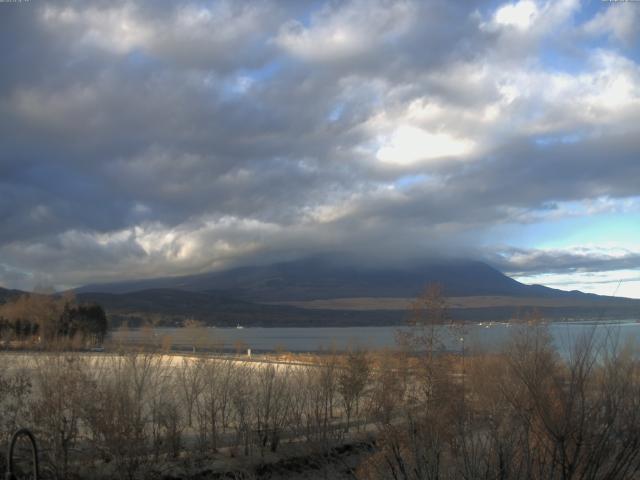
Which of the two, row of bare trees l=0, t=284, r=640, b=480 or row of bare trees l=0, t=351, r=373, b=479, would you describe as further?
row of bare trees l=0, t=351, r=373, b=479

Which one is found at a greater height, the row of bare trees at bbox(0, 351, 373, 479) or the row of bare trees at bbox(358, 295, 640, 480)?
the row of bare trees at bbox(358, 295, 640, 480)

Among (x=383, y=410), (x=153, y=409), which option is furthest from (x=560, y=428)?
(x=383, y=410)

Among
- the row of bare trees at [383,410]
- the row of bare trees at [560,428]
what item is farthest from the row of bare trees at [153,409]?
the row of bare trees at [560,428]

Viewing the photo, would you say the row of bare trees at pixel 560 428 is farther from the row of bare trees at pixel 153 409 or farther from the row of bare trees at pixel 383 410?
the row of bare trees at pixel 153 409

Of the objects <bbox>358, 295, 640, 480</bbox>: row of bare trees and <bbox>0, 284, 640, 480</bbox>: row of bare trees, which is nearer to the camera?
<bbox>358, 295, 640, 480</bbox>: row of bare trees

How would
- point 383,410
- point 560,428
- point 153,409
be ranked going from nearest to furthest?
point 560,428 < point 153,409 < point 383,410

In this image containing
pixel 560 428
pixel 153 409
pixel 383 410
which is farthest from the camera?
pixel 383 410

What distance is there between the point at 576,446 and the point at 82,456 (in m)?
14.1

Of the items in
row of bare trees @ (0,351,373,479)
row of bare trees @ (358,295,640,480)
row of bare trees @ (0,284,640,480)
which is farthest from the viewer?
row of bare trees @ (0,351,373,479)

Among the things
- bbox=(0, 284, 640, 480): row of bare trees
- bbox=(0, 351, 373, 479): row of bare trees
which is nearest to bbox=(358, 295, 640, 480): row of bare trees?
bbox=(0, 284, 640, 480): row of bare trees

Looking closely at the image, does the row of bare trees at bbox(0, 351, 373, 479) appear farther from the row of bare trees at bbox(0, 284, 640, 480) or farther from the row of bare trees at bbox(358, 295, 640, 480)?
the row of bare trees at bbox(358, 295, 640, 480)

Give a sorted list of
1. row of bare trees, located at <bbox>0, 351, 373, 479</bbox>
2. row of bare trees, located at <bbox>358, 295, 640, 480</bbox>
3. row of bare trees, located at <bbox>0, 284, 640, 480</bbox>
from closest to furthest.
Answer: row of bare trees, located at <bbox>358, 295, 640, 480</bbox>
row of bare trees, located at <bbox>0, 284, 640, 480</bbox>
row of bare trees, located at <bbox>0, 351, 373, 479</bbox>

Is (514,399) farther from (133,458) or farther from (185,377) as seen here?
(185,377)

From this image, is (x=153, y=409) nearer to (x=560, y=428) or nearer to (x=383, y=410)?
(x=383, y=410)
